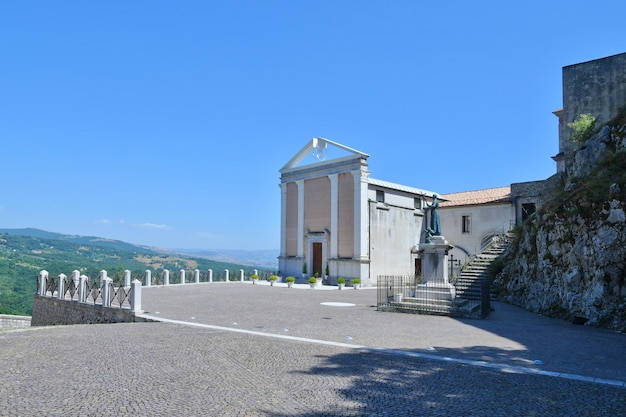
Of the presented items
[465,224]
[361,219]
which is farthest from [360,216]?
[465,224]

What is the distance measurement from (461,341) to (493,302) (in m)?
10.7

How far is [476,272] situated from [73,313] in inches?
765

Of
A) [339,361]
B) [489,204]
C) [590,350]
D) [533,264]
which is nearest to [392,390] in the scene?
[339,361]

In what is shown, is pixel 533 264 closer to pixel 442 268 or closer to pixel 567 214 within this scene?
pixel 567 214

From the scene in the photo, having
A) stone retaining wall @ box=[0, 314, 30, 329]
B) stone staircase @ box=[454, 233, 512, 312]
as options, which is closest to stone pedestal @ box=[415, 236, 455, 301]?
stone staircase @ box=[454, 233, 512, 312]

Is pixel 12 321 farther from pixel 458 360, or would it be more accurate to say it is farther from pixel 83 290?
pixel 458 360

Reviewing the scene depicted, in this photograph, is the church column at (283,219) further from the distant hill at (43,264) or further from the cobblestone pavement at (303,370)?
the cobblestone pavement at (303,370)

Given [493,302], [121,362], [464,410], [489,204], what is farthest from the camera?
[489,204]

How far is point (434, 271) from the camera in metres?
17.3

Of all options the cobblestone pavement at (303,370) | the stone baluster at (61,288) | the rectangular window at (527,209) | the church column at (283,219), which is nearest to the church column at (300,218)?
the church column at (283,219)

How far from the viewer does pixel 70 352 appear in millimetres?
9000

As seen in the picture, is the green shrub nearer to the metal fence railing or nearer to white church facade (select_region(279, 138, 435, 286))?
the metal fence railing

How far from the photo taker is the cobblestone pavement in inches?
227

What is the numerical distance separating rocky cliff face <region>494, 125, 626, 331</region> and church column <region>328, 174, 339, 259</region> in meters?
13.9
